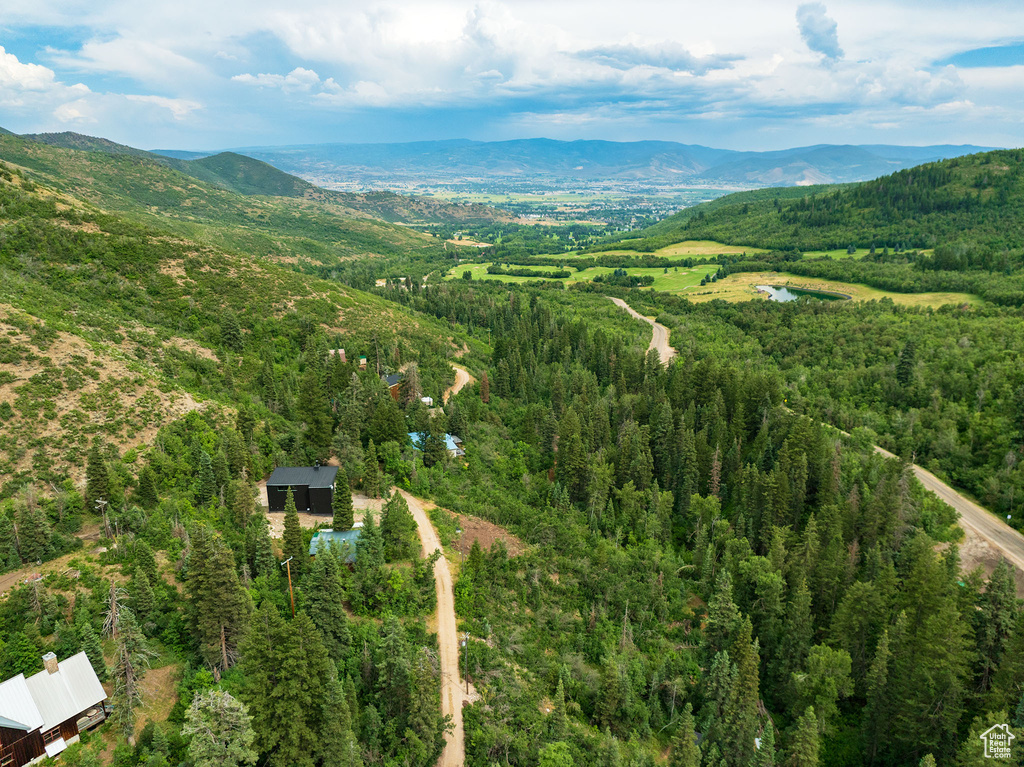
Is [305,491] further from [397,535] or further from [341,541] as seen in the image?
[397,535]

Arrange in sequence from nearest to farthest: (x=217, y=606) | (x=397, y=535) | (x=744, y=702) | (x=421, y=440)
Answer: (x=217, y=606) < (x=744, y=702) < (x=397, y=535) < (x=421, y=440)

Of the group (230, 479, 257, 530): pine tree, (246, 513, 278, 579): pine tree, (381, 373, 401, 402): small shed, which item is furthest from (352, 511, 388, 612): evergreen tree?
(381, 373, 401, 402): small shed

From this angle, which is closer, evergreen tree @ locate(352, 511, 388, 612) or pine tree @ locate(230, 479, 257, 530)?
evergreen tree @ locate(352, 511, 388, 612)

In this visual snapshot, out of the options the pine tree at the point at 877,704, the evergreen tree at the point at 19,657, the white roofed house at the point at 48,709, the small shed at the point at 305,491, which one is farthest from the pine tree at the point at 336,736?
the pine tree at the point at 877,704

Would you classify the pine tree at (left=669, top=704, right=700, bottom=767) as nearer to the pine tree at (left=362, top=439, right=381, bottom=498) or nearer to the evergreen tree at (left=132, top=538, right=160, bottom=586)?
the pine tree at (left=362, top=439, right=381, bottom=498)

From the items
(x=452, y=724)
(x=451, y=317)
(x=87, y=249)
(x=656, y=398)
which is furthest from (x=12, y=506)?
(x=451, y=317)

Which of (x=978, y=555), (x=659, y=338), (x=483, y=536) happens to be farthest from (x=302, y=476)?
(x=659, y=338)
